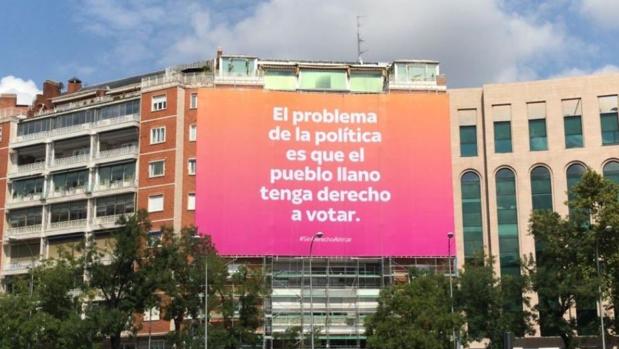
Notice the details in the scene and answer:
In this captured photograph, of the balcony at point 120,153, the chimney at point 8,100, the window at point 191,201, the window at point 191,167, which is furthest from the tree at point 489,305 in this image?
the chimney at point 8,100

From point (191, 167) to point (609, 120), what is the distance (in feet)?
118

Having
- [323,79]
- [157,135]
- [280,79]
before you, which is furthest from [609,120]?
[157,135]

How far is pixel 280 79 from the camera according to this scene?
78.1 m

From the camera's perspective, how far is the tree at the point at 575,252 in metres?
57.0

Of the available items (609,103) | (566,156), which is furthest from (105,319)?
(609,103)

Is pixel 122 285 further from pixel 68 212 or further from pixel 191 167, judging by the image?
pixel 68 212

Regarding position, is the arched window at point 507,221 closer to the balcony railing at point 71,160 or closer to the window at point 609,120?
the window at point 609,120

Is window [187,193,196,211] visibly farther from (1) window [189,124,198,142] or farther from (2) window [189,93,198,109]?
(2) window [189,93,198,109]

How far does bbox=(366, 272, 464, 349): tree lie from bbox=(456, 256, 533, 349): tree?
1575 millimetres

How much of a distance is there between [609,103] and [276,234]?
30419mm

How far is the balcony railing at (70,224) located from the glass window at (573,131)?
4367 cm

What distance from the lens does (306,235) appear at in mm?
71625

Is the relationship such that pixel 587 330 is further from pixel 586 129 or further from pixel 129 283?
pixel 129 283

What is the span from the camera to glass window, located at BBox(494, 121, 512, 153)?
7406 cm
